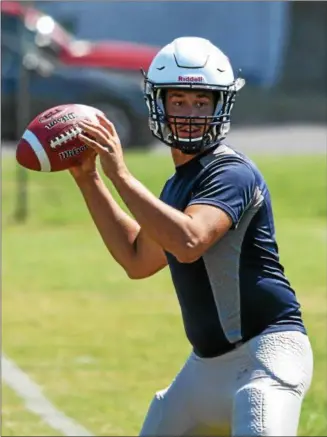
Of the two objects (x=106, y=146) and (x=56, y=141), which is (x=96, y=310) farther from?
(x=106, y=146)

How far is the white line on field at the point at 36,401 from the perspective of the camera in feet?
23.2

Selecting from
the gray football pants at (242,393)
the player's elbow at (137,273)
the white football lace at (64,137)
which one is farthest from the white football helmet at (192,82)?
the gray football pants at (242,393)

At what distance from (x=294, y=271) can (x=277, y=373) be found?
26.0ft

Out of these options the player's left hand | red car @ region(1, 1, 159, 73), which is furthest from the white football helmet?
red car @ region(1, 1, 159, 73)

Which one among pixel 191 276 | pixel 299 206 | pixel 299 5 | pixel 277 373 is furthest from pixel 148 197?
pixel 299 5

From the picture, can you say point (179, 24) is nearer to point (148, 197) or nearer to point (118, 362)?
point (118, 362)

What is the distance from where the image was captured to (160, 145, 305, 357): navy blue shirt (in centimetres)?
427

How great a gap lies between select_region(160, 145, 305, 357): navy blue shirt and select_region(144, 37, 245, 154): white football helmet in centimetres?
9

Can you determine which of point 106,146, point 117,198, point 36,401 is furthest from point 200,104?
point 117,198

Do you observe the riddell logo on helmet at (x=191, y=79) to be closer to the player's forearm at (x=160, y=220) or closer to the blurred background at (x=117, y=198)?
the player's forearm at (x=160, y=220)

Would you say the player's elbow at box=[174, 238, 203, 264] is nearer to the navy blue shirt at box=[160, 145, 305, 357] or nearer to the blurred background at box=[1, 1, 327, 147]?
the navy blue shirt at box=[160, 145, 305, 357]

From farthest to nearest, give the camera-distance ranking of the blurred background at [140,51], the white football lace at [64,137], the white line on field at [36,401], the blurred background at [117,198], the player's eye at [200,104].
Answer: the blurred background at [140,51] → the blurred background at [117,198] → the white line on field at [36,401] → the white football lace at [64,137] → the player's eye at [200,104]

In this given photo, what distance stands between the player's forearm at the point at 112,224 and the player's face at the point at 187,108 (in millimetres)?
551

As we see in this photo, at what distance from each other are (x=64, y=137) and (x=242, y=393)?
1.19m
